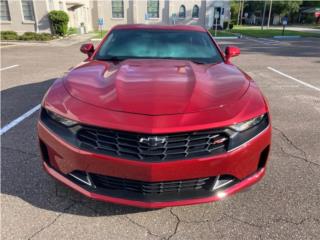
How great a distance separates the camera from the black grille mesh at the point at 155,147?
76.7 inches

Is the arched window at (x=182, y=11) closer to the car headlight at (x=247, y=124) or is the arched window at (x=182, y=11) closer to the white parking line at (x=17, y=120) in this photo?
the white parking line at (x=17, y=120)

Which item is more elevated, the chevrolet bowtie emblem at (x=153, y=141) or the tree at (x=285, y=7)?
the tree at (x=285, y=7)

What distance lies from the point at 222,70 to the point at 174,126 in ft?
4.15

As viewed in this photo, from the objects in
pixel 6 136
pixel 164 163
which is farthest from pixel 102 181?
pixel 6 136

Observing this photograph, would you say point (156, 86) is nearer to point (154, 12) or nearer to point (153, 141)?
point (153, 141)

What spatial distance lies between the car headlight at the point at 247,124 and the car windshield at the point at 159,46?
1.28 meters

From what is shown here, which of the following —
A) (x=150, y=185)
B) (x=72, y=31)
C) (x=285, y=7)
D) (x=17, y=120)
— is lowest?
(x=72, y=31)

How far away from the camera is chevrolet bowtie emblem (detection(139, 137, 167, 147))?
6.32 feet

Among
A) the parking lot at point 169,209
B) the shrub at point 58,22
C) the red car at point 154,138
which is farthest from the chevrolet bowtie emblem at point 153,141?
the shrub at point 58,22

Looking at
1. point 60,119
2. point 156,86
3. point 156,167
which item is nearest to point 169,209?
point 156,167

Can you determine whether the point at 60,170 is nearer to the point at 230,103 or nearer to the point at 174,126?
the point at 174,126

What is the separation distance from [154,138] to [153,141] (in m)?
0.02

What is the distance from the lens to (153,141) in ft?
6.32

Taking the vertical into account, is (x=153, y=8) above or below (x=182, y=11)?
above
